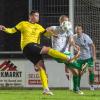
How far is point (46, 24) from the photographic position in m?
18.8

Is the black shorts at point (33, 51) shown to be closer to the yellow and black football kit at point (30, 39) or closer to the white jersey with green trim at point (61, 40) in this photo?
the yellow and black football kit at point (30, 39)

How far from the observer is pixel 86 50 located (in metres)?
17.5

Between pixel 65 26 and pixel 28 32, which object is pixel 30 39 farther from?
pixel 65 26

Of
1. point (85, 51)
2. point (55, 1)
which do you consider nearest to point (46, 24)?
point (55, 1)

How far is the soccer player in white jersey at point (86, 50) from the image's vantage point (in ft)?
56.4

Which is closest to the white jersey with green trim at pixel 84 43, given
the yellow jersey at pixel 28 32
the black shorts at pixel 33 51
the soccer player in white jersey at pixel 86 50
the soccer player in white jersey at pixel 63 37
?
the soccer player in white jersey at pixel 86 50

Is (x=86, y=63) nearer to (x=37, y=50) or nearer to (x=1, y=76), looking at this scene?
(x=1, y=76)

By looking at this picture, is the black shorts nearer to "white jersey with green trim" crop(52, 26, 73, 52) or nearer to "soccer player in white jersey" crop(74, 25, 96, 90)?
"white jersey with green trim" crop(52, 26, 73, 52)

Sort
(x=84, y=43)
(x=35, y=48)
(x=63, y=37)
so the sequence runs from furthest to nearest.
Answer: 1. (x=84, y=43)
2. (x=63, y=37)
3. (x=35, y=48)

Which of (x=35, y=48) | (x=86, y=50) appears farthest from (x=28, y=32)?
(x=86, y=50)

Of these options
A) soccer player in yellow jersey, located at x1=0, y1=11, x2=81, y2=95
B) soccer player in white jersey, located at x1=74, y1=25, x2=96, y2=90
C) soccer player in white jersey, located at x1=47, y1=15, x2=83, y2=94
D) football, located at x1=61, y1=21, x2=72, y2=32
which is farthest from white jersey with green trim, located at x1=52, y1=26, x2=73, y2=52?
soccer player in white jersey, located at x1=74, y1=25, x2=96, y2=90

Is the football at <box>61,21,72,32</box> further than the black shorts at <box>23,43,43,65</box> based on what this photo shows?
Yes

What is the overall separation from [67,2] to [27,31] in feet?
15.3

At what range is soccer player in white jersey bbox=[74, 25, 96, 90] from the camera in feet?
56.4
